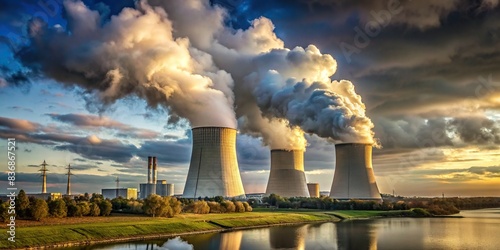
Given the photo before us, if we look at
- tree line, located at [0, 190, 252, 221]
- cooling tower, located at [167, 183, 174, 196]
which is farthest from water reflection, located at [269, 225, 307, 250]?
cooling tower, located at [167, 183, 174, 196]

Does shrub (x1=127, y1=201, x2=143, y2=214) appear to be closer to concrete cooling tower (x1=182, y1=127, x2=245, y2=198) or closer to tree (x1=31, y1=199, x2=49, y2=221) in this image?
concrete cooling tower (x1=182, y1=127, x2=245, y2=198)

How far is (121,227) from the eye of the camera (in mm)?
24422

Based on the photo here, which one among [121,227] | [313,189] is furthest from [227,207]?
[313,189]

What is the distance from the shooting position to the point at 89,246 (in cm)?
2067

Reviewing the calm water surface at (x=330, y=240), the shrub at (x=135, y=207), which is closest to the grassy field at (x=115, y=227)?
the calm water surface at (x=330, y=240)

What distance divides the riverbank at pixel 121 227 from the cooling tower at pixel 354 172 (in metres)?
7.40

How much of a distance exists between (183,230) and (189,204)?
793cm

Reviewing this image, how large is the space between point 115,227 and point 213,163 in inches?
457

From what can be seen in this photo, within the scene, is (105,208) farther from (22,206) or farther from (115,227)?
(22,206)

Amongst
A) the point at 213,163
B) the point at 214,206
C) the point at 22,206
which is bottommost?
the point at 214,206

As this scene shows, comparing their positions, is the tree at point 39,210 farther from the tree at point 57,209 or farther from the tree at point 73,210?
the tree at point 73,210

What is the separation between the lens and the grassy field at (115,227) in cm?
2011

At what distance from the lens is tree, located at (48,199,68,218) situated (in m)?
24.8

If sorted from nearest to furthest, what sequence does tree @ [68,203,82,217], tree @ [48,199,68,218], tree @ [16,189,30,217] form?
1. tree @ [16,189,30,217]
2. tree @ [48,199,68,218]
3. tree @ [68,203,82,217]
